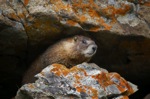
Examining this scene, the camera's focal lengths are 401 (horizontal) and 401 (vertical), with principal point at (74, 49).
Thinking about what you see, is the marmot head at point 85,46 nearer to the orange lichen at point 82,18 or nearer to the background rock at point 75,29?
the background rock at point 75,29

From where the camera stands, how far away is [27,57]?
19.5 ft

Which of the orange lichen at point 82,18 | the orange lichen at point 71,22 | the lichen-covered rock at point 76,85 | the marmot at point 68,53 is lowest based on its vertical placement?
the marmot at point 68,53

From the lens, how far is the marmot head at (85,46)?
220 inches

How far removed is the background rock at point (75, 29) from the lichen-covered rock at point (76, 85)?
79 centimetres

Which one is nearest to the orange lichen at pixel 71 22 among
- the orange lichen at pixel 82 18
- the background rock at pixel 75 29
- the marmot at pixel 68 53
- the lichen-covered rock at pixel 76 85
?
the background rock at pixel 75 29

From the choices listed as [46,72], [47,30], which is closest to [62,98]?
[46,72]

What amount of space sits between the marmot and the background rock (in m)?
0.11

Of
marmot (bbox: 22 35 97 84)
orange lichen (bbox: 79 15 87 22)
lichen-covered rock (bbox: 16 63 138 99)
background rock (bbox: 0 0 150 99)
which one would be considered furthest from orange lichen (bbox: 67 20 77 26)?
lichen-covered rock (bbox: 16 63 138 99)

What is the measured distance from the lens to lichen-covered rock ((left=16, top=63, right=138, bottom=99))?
14.8 feet

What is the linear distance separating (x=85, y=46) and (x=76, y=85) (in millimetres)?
1147

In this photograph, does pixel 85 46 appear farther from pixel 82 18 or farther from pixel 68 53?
pixel 82 18

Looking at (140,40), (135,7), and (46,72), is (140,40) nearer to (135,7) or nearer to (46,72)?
(135,7)

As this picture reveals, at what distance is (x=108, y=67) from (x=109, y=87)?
134 centimetres

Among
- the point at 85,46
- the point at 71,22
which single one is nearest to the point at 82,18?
the point at 71,22
